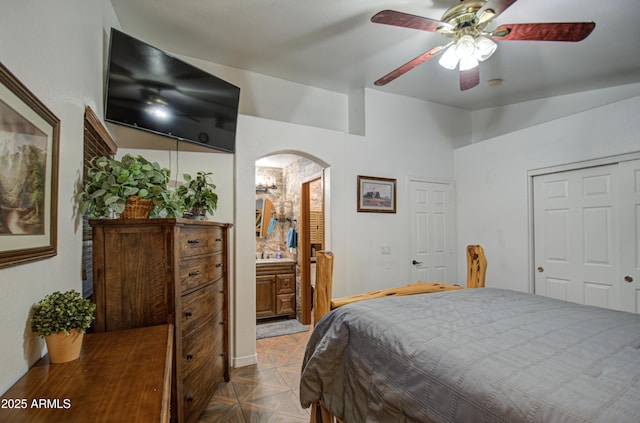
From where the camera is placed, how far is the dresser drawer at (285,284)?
4.29 meters

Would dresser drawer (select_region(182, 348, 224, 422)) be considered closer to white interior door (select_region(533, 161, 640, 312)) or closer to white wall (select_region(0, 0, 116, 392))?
white wall (select_region(0, 0, 116, 392))

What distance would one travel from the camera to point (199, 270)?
6.17 feet

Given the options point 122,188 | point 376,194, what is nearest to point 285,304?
point 376,194

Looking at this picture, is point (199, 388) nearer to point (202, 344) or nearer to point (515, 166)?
point (202, 344)

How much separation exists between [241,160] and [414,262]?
8.26 ft

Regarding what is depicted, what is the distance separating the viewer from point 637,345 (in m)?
1.15

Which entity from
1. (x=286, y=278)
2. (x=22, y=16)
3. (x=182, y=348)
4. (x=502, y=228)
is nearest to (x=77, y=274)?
(x=182, y=348)

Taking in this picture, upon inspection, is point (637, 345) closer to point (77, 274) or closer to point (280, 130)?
point (77, 274)

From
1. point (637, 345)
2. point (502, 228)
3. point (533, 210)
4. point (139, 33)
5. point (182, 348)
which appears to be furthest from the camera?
point (502, 228)

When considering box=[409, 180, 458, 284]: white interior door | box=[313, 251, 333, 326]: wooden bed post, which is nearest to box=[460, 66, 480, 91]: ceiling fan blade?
box=[409, 180, 458, 284]: white interior door

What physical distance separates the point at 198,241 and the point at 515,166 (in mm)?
3585

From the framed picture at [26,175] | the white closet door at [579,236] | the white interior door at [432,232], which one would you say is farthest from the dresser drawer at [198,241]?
the white closet door at [579,236]

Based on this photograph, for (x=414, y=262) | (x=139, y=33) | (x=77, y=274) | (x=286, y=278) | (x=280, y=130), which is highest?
(x=139, y=33)

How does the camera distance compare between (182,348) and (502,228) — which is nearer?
(182,348)
